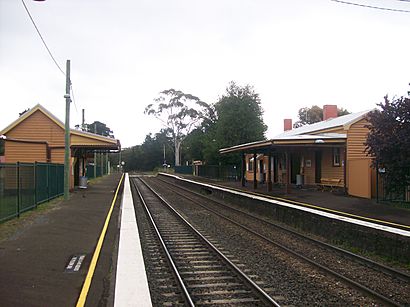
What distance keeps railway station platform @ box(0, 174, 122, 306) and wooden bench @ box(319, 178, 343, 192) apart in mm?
13640

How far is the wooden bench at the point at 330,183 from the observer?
78.8 feet

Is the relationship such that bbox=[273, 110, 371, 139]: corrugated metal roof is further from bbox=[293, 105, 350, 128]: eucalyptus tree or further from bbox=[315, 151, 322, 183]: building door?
bbox=[293, 105, 350, 128]: eucalyptus tree

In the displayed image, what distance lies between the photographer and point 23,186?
14812 millimetres

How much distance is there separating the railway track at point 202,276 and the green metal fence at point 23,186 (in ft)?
14.8

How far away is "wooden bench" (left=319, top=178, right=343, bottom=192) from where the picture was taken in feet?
78.8

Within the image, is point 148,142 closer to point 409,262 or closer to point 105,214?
point 105,214

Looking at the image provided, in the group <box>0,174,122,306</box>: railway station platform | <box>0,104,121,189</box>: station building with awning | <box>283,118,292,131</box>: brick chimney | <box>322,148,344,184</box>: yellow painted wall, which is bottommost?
<box>0,174,122,306</box>: railway station platform

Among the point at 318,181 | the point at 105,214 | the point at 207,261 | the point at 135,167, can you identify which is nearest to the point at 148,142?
the point at 135,167

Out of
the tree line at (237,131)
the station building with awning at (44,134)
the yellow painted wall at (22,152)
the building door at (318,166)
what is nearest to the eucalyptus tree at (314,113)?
the tree line at (237,131)

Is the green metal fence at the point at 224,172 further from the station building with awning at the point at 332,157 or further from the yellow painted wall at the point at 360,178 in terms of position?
the yellow painted wall at the point at 360,178

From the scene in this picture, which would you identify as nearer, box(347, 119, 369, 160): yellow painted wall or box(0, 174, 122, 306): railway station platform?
box(0, 174, 122, 306): railway station platform

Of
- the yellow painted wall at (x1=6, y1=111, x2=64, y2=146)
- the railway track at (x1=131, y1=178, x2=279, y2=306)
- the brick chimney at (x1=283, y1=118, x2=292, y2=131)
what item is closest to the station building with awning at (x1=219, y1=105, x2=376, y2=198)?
the railway track at (x1=131, y1=178, x2=279, y2=306)

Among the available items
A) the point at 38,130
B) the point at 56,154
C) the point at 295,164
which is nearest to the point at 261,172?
the point at 295,164

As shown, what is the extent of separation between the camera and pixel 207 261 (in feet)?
30.1
